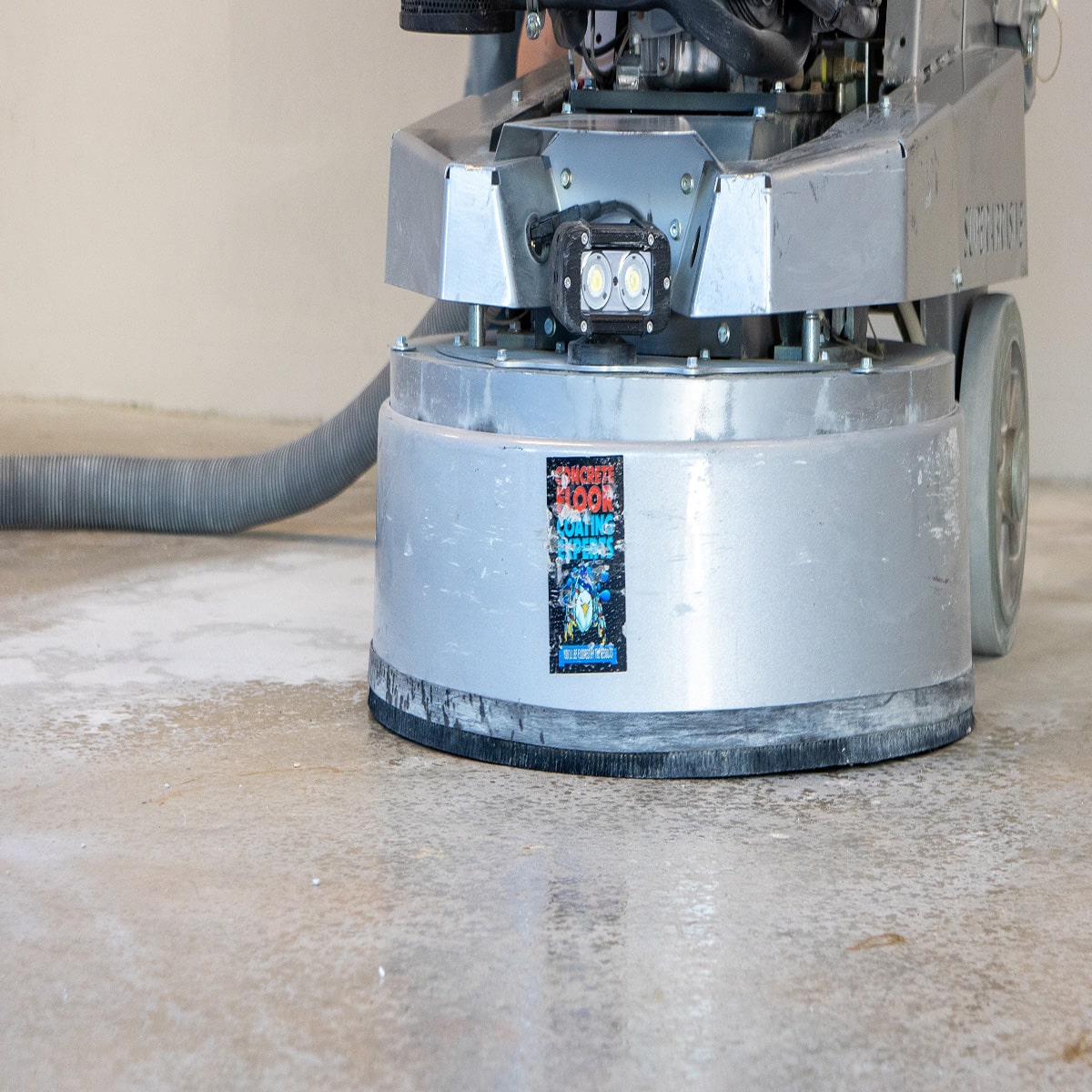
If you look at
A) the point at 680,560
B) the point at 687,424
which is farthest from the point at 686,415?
the point at 680,560

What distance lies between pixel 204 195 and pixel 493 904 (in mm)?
3231

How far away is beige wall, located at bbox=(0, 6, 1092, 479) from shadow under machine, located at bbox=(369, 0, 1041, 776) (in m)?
2.25

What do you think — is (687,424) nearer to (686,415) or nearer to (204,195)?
(686,415)

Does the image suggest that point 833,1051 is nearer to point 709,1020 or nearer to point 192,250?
point 709,1020

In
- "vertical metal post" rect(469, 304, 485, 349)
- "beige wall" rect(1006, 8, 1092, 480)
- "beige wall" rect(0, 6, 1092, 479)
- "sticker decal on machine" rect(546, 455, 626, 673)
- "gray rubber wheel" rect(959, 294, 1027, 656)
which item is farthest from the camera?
"beige wall" rect(0, 6, 1092, 479)

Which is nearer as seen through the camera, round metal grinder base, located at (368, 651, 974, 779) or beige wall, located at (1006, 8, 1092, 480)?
round metal grinder base, located at (368, 651, 974, 779)

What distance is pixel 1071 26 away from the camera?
351 centimetres

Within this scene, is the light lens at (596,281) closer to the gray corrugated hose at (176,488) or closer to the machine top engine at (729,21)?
the machine top engine at (729,21)

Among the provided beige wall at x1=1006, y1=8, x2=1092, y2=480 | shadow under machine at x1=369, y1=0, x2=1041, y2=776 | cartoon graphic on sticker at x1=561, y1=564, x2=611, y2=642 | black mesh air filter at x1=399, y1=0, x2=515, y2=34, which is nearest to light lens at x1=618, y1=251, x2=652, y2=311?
shadow under machine at x1=369, y1=0, x2=1041, y2=776

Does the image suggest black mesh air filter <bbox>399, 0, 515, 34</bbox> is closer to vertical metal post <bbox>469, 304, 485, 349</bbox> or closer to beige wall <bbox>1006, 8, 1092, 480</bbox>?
vertical metal post <bbox>469, 304, 485, 349</bbox>

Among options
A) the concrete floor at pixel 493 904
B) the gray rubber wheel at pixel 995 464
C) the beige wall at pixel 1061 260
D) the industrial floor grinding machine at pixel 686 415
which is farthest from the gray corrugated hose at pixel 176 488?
the beige wall at pixel 1061 260

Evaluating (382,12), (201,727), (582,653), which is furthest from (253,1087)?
(382,12)

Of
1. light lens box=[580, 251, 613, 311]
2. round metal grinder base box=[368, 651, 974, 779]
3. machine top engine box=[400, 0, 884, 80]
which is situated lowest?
round metal grinder base box=[368, 651, 974, 779]

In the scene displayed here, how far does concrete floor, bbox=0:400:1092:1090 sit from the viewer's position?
123cm
